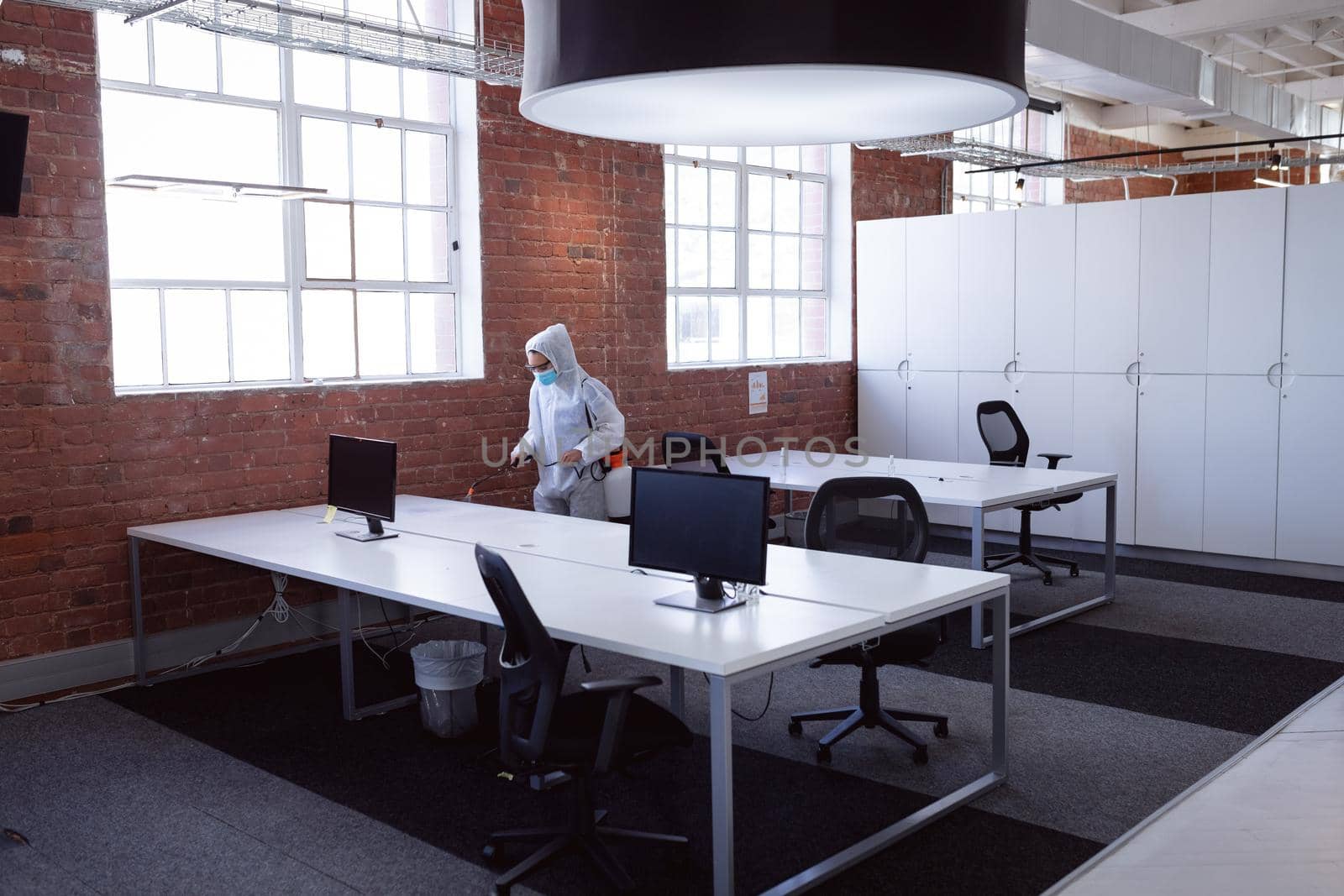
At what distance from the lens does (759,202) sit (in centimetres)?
855

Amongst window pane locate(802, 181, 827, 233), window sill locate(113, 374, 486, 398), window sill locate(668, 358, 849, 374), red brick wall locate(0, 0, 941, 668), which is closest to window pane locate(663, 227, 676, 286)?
red brick wall locate(0, 0, 941, 668)

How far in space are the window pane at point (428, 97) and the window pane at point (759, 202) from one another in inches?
107

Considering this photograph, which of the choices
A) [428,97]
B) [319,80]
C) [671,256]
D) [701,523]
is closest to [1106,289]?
[671,256]

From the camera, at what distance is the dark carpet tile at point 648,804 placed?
3.29 metres

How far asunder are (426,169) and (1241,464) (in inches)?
207

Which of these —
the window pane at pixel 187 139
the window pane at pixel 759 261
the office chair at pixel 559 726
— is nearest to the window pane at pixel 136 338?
the window pane at pixel 187 139

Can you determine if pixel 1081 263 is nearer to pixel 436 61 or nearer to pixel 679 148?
pixel 679 148

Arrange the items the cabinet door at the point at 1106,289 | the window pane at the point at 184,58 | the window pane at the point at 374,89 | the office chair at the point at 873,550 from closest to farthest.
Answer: the office chair at the point at 873,550, the window pane at the point at 184,58, the window pane at the point at 374,89, the cabinet door at the point at 1106,289

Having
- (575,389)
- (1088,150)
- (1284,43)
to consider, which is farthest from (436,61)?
(1088,150)

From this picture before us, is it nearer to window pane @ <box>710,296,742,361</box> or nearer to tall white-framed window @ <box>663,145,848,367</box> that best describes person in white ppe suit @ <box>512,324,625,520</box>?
tall white-framed window @ <box>663,145,848,367</box>

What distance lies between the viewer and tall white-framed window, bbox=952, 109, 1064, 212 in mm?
10375

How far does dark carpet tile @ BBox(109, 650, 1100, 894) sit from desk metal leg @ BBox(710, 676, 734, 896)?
36 centimetres

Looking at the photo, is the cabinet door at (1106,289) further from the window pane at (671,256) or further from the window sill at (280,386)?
the window sill at (280,386)

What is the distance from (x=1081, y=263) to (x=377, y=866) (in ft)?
20.6
